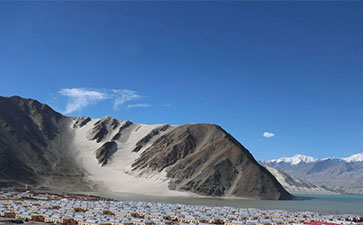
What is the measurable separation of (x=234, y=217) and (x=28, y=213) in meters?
52.6

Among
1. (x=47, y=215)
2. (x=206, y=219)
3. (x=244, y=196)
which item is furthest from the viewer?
(x=244, y=196)

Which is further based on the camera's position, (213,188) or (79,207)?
(213,188)

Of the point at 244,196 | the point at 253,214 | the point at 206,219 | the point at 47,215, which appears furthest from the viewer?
the point at 244,196

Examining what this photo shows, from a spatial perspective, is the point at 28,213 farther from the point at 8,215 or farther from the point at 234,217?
the point at 234,217

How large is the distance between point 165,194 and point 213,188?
1016 inches

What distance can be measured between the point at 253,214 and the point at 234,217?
9963 mm

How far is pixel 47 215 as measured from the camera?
86.1 metres

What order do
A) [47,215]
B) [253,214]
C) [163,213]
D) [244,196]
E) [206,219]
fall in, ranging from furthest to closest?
[244,196], [253,214], [163,213], [206,219], [47,215]

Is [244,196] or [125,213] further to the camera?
[244,196]

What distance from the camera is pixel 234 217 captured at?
10125 centimetres

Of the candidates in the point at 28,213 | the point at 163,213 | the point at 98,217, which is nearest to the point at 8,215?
the point at 28,213

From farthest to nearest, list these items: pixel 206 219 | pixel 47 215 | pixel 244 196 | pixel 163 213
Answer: pixel 244 196
pixel 163 213
pixel 206 219
pixel 47 215

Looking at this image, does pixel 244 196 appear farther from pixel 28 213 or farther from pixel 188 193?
pixel 28 213

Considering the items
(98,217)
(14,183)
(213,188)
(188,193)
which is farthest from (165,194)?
(98,217)
